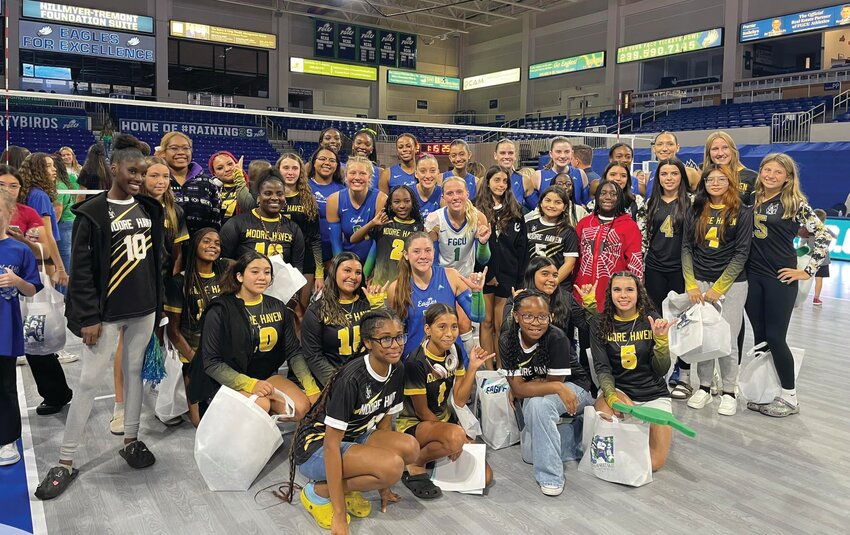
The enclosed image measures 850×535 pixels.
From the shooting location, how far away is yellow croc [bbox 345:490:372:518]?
2748 mm

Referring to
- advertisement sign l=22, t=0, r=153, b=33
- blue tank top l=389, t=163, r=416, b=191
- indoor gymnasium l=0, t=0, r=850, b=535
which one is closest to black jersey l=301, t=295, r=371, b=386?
indoor gymnasium l=0, t=0, r=850, b=535

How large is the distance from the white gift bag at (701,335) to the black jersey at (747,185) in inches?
34.6

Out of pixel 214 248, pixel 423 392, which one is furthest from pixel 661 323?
pixel 214 248

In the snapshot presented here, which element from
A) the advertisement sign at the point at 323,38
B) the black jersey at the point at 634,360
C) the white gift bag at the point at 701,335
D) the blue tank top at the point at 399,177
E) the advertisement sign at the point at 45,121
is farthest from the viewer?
the advertisement sign at the point at 323,38

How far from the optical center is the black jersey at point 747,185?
4397 mm

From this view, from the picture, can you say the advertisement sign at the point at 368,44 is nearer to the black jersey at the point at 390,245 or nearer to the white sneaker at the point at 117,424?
the black jersey at the point at 390,245

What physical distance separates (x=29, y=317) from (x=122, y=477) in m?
1.20

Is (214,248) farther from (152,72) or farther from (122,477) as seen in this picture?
(152,72)

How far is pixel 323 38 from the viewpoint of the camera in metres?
22.0

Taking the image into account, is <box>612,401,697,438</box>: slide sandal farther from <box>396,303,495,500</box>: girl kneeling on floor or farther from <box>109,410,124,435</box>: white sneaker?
<box>109,410,124,435</box>: white sneaker

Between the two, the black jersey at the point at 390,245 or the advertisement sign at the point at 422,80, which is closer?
the black jersey at the point at 390,245

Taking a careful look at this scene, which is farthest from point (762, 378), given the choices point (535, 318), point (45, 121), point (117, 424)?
point (45, 121)

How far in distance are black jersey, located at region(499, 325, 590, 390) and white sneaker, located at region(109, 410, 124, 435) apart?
2.20 meters

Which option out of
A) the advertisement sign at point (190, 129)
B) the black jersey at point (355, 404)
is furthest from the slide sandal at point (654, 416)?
the advertisement sign at point (190, 129)
